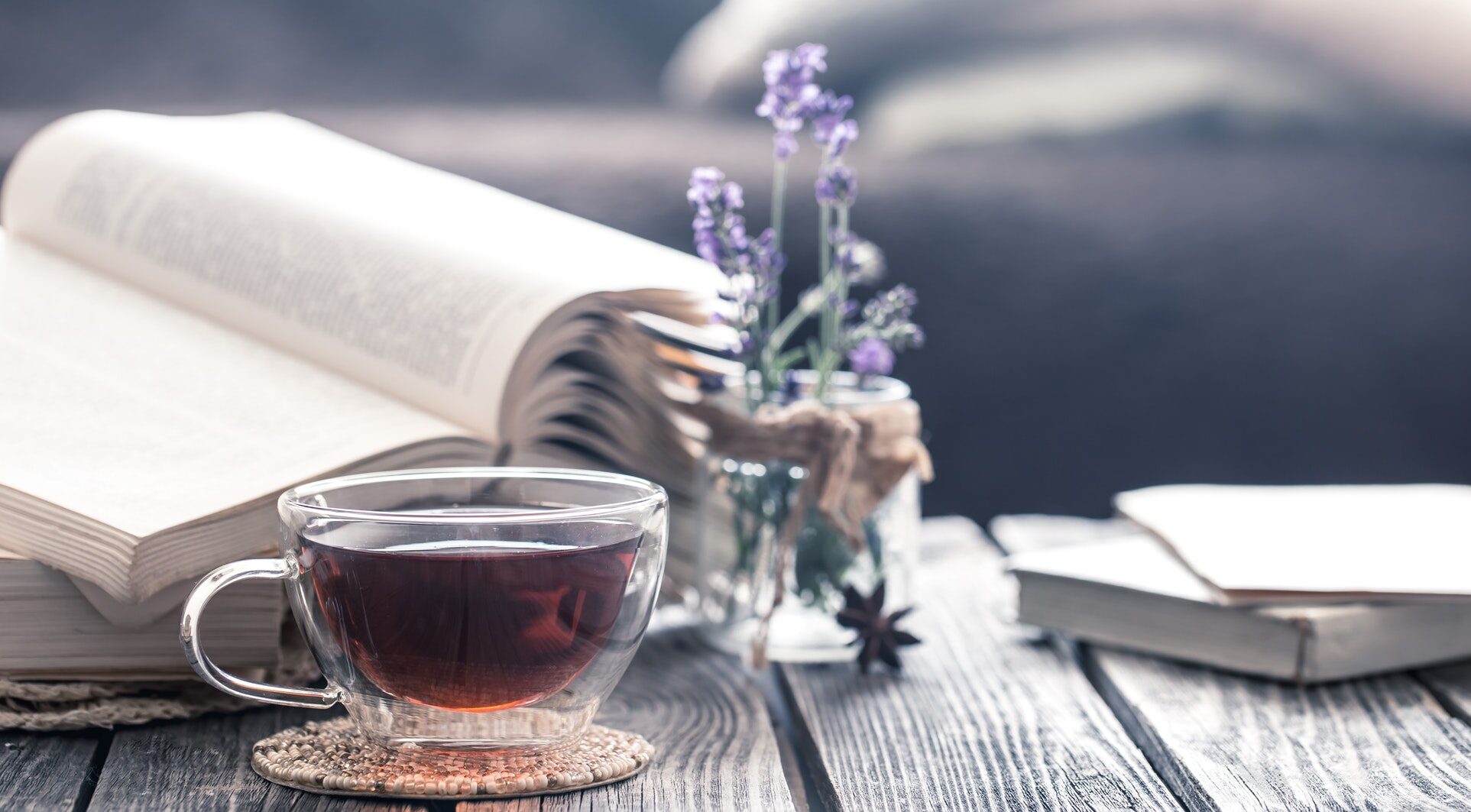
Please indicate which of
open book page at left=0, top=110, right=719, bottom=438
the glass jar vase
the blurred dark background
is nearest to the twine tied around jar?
the glass jar vase

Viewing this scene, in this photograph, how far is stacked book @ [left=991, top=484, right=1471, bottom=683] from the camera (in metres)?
0.75

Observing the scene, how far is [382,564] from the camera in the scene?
570 millimetres

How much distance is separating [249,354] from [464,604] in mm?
396

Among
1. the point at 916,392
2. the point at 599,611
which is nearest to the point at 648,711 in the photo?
the point at 599,611

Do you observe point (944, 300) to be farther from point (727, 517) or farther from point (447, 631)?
point (447, 631)

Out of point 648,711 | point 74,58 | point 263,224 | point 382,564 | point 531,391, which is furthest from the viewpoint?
point 74,58

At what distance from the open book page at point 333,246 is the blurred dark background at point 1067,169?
1.89 feet

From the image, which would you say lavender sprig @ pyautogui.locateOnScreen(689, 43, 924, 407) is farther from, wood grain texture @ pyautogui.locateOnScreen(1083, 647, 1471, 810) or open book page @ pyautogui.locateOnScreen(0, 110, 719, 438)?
wood grain texture @ pyautogui.locateOnScreen(1083, 647, 1471, 810)

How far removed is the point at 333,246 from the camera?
3.03 ft

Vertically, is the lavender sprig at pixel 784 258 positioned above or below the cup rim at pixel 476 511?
above

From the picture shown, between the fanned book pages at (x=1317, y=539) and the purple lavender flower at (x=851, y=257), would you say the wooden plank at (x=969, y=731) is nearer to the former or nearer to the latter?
the fanned book pages at (x=1317, y=539)

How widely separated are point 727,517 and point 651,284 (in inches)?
6.3

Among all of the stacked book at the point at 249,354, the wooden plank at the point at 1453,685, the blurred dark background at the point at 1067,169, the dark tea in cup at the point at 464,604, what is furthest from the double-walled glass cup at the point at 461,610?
the blurred dark background at the point at 1067,169

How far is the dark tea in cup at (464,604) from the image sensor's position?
57 cm
